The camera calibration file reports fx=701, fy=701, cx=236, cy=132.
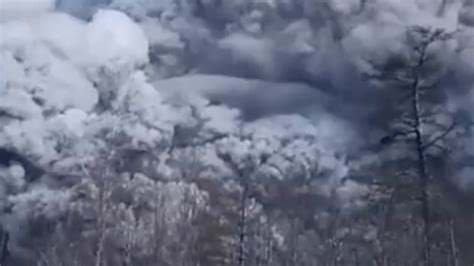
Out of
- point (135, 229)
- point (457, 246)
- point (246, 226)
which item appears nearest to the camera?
point (457, 246)

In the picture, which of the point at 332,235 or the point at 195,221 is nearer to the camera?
the point at 332,235

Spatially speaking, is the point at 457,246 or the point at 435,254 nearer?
the point at 435,254

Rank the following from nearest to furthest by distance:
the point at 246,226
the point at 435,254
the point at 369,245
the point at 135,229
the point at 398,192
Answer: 1. the point at 398,192
2. the point at 435,254
3. the point at 369,245
4. the point at 246,226
5. the point at 135,229

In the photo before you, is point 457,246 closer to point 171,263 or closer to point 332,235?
point 332,235

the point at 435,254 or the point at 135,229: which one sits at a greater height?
the point at 135,229

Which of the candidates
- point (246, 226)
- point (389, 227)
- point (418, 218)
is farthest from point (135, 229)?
point (418, 218)

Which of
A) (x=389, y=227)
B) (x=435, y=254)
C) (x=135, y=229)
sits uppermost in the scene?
(x=135, y=229)

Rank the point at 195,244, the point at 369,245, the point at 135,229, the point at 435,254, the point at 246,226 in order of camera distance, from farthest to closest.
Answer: the point at 135,229
the point at 195,244
the point at 246,226
the point at 369,245
the point at 435,254

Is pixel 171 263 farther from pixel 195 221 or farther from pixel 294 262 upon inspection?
pixel 294 262

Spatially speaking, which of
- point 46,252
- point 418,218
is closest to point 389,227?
point 418,218
